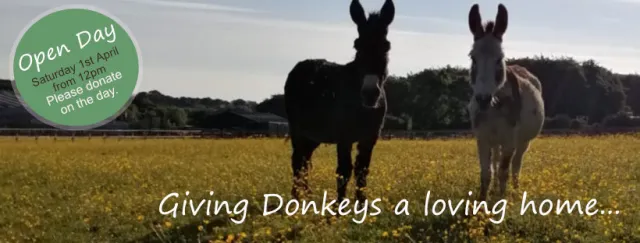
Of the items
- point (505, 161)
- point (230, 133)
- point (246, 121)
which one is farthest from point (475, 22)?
point (246, 121)

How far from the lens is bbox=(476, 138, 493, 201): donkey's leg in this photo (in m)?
9.64

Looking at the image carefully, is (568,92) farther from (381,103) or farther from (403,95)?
(381,103)

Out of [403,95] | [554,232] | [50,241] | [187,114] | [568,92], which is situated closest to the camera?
[554,232]

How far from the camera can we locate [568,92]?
51250 millimetres

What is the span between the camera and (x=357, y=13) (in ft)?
30.4

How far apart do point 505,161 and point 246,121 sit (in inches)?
1731

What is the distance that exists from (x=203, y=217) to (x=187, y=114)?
5358 cm

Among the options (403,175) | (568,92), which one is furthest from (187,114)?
(403,175)

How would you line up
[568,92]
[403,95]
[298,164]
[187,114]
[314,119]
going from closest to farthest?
[314,119], [298,164], [403,95], [568,92], [187,114]

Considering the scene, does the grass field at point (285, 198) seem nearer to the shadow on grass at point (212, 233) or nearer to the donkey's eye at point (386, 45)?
the shadow on grass at point (212, 233)

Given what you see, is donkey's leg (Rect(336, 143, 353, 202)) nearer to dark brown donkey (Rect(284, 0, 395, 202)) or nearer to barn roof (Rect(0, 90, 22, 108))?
dark brown donkey (Rect(284, 0, 395, 202))

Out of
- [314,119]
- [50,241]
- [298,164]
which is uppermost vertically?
[314,119]

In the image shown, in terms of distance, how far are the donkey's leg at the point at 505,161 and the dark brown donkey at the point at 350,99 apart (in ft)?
5.95

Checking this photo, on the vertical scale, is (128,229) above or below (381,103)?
below
